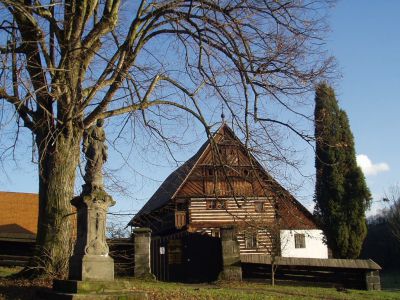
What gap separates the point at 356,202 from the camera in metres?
37.0

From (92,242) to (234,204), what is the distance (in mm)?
10760

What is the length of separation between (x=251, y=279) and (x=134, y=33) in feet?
38.2

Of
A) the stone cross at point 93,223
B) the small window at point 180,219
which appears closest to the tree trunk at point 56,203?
the stone cross at point 93,223

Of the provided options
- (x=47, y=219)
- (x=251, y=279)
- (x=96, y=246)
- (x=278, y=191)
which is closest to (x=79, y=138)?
(x=47, y=219)

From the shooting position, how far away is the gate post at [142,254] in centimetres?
1945

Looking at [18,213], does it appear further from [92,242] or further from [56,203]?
[92,242]

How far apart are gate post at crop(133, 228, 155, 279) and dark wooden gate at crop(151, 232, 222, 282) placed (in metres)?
5.19

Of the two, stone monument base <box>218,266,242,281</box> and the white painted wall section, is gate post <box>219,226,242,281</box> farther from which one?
the white painted wall section

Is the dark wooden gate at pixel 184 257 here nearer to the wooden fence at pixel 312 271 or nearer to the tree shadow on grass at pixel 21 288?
the wooden fence at pixel 312 271

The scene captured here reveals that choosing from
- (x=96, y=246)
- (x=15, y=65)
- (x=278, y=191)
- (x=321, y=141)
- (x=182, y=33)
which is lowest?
(x=96, y=246)

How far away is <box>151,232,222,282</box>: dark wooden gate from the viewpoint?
1018 inches

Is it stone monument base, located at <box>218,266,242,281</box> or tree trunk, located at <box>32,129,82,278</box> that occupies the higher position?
tree trunk, located at <box>32,129,82,278</box>

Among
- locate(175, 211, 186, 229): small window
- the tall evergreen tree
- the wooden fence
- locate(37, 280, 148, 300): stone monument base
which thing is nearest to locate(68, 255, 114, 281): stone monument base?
locate(37, 280, 148, 300): stone monument base

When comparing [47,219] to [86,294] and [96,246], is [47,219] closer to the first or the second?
[96,246]
